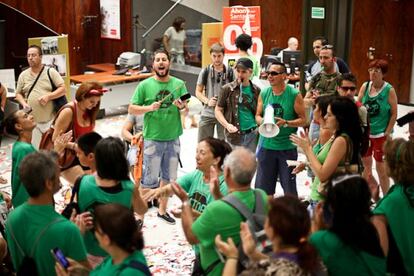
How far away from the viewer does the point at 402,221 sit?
124 inches

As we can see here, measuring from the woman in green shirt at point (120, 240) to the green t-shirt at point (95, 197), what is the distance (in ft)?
2.25

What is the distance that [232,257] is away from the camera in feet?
9.10

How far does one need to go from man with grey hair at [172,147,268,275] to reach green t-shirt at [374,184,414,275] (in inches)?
27.5

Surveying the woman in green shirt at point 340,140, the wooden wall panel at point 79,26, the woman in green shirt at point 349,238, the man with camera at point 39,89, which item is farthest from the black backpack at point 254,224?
the wooden wall panel at point 79,26

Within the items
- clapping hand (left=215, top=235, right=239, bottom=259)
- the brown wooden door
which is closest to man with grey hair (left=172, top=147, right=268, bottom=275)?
clapping hand (left=215, top=235, right=239, bottom=259)

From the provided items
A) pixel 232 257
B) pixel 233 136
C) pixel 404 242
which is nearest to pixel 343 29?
pixel 233 136

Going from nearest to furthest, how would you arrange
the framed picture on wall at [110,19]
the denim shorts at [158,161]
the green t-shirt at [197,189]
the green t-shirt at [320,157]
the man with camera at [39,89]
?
the green t-shirt at [197,189] → the green t-shirt at [320,157] → the denim shorts at [158,161] → the man with camera at [39,89] → the framed picture on wall at [110,19]

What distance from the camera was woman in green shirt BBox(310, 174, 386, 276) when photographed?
265 cm

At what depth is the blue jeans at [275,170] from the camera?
5.45 m

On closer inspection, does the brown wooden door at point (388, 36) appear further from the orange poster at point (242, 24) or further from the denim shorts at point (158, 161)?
the denim shorts at point (158, 161)

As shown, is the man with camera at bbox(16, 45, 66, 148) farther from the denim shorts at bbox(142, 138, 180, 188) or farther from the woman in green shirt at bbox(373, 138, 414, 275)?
the woman in green shirt at bbox(373, 138, 414, 275)

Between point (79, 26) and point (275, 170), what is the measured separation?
873 cm

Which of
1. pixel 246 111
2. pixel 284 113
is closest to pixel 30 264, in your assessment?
pixel 284 113

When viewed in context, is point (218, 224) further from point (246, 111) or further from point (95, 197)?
point (246, 111)
